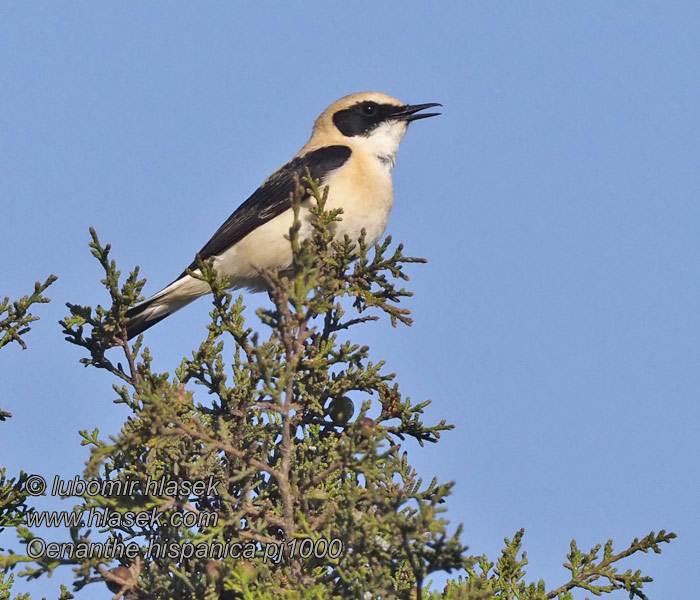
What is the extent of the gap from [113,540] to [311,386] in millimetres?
1279

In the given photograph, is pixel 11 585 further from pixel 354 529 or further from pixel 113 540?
pixel 354 529

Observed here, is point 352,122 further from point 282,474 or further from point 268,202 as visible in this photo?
point 282,474

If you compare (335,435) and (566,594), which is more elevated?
(335,435)

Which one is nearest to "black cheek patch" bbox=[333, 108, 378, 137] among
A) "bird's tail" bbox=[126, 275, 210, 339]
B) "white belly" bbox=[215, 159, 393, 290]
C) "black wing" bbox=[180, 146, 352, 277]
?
"black wing" bbox=[180, 146, 352, 277]

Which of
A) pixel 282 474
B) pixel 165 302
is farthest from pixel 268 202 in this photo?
pixel 282 474

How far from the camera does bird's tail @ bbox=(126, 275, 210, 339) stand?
23.2 ft

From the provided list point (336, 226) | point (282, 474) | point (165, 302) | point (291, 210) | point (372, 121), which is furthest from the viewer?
point (372, 121)

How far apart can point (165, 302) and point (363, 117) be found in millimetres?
2463

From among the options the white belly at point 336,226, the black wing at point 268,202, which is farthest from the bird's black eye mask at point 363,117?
the white belly at point 336,226

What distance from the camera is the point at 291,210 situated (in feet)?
24.0

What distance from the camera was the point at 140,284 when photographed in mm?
4871

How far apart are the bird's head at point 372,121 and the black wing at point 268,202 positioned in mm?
391

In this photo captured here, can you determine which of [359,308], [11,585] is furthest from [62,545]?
[359,308]

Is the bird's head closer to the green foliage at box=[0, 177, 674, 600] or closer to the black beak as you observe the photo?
the black beak
